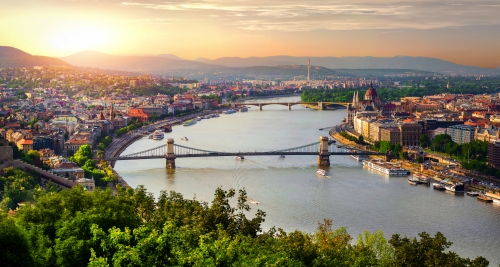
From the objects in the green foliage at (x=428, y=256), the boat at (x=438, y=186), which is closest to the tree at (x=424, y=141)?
the boat at (x=438, y=186)

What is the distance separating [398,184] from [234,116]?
55.0 ft

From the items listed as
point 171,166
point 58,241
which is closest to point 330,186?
point 171,166

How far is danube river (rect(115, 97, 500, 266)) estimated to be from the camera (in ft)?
29.6

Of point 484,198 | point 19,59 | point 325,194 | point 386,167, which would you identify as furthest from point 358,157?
point 19,59

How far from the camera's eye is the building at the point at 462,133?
Answer: 1722 cm

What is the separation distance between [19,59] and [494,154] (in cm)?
4650

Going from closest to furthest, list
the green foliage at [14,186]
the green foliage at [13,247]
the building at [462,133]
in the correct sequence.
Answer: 1. the green foliage at [13,247]
2. the green foliage at [14,186]
3. the building at [462,133]

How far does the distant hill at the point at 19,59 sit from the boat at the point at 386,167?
42.2 m

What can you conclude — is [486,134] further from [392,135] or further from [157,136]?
[157,136]

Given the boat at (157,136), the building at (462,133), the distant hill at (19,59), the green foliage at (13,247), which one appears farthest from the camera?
the distant hill at (19,59)

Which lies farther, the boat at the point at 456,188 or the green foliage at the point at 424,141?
the green foliage at the point at 424,141

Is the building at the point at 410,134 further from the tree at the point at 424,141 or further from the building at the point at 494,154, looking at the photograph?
the building at the point at 494,154

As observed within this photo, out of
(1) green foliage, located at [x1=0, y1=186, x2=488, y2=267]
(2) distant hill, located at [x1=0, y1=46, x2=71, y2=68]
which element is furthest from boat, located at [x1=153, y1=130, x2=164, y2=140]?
(2) distant hill, located at [x1=0, y1=46, x2=71, y2=68]

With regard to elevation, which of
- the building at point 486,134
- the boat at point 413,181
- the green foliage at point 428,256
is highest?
the green foliage at point 428,256
